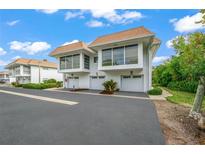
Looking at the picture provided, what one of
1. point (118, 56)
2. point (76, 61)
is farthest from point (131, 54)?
point (76, 61)

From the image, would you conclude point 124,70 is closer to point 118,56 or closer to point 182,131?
point 118,56

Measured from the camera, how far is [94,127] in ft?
13.9

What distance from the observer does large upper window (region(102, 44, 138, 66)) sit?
1228 centimetres

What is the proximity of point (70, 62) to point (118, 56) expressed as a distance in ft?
25.1

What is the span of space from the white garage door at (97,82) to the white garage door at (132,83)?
3.01 metres

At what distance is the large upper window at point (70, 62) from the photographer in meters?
16.7

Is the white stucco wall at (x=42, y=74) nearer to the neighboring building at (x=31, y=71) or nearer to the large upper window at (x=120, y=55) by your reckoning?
the neighboring building at (x=31, y=71)

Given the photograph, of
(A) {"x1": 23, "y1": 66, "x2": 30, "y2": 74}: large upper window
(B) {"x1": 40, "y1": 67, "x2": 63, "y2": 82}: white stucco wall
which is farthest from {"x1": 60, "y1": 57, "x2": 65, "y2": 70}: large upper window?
(A) {"x1": 23, "y1": 66, "x2": 30, "y2": 74}: large upper window

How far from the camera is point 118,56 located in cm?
1311

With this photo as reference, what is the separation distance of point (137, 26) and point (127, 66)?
5.00 metres
